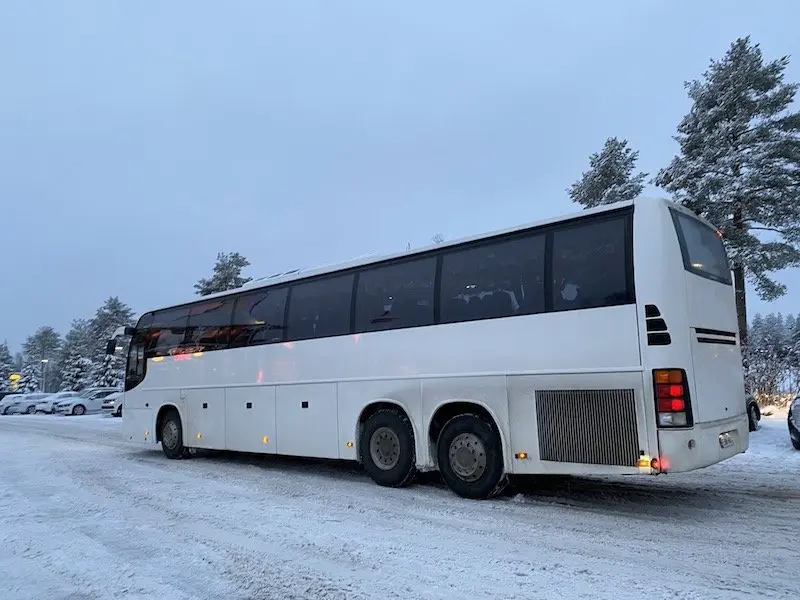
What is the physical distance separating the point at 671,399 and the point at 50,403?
4140 centimetres

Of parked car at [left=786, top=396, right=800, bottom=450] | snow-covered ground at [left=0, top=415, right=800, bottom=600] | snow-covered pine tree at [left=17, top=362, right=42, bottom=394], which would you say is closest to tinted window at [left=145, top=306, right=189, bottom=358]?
snow-covered ground at [left=0, top=415, right=800, bottom=600]

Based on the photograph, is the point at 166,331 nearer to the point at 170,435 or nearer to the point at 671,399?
the point at 170,435

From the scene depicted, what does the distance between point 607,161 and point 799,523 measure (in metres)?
21.4

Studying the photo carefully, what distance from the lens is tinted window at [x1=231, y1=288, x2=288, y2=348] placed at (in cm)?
1118

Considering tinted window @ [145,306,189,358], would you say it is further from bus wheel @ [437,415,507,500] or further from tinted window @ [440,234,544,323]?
bus wheel @ [437,415,507,500]

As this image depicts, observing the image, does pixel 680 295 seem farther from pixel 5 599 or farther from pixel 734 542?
pixel 5 599

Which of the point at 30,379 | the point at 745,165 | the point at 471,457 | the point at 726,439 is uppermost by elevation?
the point at 745,165

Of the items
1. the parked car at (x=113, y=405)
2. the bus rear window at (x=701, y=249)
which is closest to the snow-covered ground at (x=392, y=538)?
the bus rear window at (x=701, y=249)

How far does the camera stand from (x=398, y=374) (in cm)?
895

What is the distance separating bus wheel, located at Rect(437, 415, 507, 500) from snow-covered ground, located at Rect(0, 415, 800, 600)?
0.80ft

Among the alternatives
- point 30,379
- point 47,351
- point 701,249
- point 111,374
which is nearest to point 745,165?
point 701,249

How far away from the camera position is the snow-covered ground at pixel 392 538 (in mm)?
4688

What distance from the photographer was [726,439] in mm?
7031

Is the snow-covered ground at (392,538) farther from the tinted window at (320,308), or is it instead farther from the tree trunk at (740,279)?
the tree trunk at (740,279)
